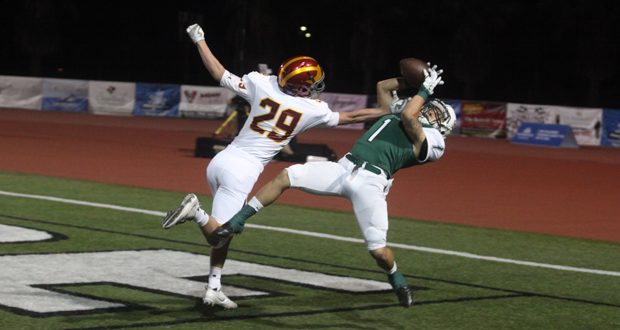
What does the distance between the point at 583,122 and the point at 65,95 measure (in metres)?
20.8

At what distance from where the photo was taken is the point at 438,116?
20.5ft

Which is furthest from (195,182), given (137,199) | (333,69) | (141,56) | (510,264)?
(141,56)

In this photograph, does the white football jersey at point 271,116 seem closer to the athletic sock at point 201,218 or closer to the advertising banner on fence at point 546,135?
the athletic sock at point 201,218

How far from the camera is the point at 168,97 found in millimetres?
33812

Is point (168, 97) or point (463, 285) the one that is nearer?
point (463, 285)

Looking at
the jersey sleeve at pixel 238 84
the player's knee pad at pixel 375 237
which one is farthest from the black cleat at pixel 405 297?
the jersey sleeve at pixel 238 84

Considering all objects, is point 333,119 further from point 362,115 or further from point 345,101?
point 345,101

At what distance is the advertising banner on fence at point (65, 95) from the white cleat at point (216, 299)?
29.6 meters

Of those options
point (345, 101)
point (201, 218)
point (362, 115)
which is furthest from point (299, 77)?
point (345, 101)

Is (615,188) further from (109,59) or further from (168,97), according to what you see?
(109,59)

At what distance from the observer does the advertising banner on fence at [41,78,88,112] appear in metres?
34.4

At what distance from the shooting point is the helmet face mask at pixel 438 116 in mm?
6250

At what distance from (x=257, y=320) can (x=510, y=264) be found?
3771 millimetres

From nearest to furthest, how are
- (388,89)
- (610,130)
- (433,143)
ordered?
(433,143) → (388,89) → (610,130)
